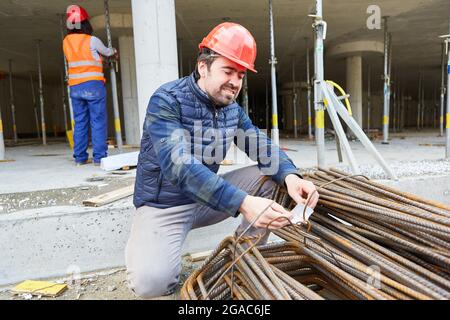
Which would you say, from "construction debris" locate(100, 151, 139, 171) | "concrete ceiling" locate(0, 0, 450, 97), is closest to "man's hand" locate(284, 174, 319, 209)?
"construction debris" locate(100, 151, 139, 171)

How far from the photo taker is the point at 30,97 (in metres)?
16.3

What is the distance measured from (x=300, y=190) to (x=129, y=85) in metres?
7.52

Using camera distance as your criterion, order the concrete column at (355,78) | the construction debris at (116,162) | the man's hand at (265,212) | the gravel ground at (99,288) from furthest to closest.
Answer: the concrete column at (355,78) → the construction debris at (116,162) → the gravel ground at (99,288) → the man's hand at (265,212)

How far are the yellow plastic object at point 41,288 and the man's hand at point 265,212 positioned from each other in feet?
4.40

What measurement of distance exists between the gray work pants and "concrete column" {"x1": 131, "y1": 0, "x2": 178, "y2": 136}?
8.18ft

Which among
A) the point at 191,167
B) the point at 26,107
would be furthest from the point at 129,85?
the point at 26,107

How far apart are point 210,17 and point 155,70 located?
13.7ft

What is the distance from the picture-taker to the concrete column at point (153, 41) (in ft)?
12.8

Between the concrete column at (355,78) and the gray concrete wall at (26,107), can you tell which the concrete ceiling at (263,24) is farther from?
the gray concrete wall at (26,107)

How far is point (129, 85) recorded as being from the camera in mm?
8359

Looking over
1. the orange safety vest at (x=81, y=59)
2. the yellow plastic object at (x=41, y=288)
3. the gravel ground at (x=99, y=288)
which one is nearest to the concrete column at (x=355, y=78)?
the orange safety vest at (x=81, y=59)

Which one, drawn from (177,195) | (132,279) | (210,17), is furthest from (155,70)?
(210,17)

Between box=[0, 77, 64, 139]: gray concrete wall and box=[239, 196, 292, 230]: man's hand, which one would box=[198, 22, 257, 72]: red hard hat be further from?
box=[0, 77, 64, 139]: gray concrete wall

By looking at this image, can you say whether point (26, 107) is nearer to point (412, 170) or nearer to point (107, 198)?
point (107, 198)
